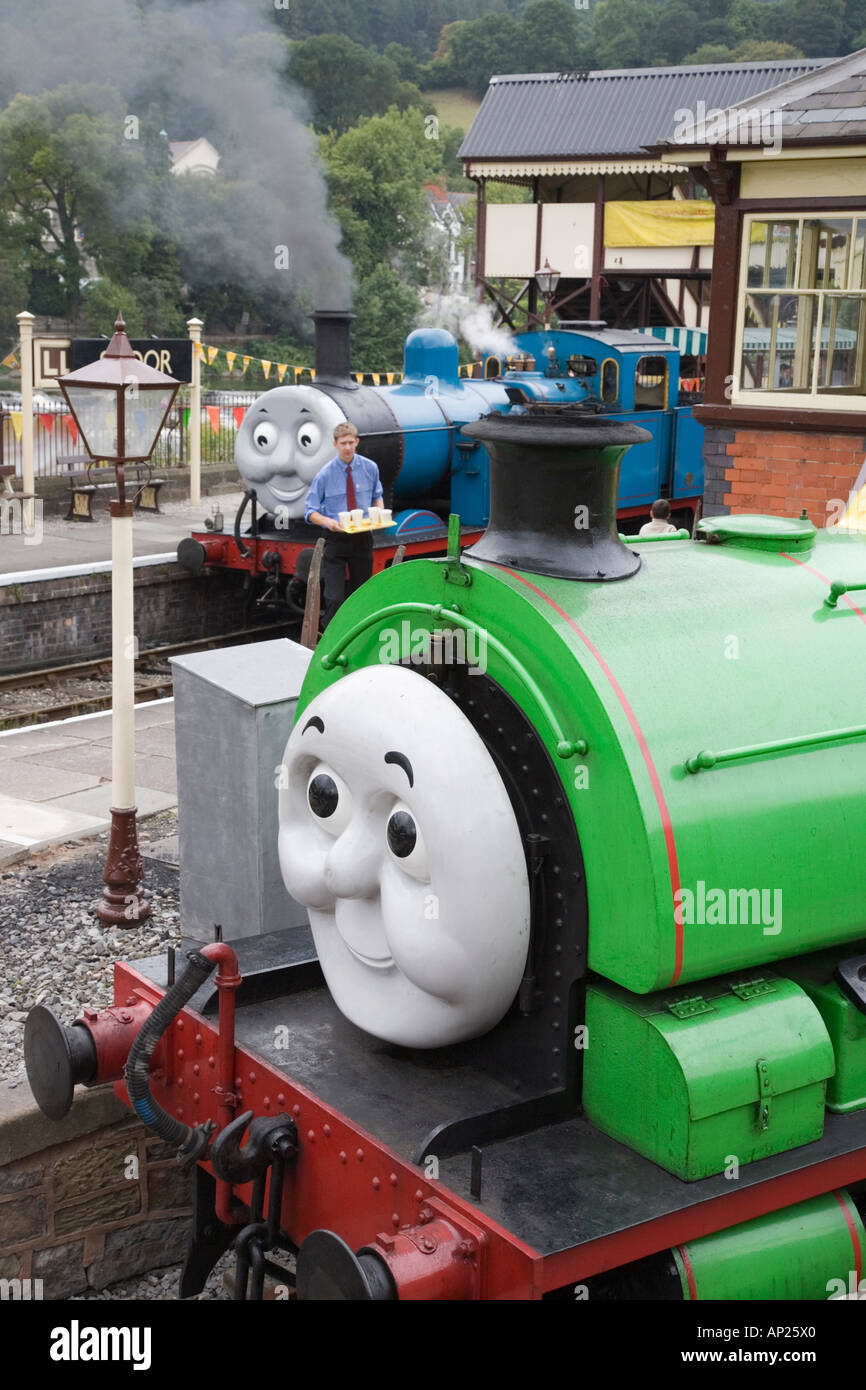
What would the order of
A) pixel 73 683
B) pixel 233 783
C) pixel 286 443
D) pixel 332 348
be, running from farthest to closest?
pixel 332 348
pixel 286 443
pixel 73 683
pixel 233 783

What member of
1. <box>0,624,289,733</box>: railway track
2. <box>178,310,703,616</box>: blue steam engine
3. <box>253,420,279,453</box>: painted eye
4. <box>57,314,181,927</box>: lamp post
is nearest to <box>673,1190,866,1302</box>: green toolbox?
<box>57,314,181,927</box>: lamp post

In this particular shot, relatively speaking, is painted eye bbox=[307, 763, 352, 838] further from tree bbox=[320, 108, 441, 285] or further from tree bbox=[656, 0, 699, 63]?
tree bbox=[656, 0, 699, 63]

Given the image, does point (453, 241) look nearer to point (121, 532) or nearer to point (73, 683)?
point (73, 683)

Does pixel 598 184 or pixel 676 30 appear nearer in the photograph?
pixel 598 184

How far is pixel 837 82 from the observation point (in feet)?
30.1

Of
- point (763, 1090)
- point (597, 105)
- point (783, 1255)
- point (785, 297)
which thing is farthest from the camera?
point (597, 105)

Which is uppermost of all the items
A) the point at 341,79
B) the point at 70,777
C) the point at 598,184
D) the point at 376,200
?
the point at 341,79

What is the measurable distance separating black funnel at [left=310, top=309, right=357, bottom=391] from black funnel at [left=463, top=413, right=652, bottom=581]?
9.17 m

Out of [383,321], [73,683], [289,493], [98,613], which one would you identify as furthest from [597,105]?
[73,683]

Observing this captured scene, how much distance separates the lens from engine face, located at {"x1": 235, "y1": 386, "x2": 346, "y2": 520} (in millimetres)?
Result: 12070

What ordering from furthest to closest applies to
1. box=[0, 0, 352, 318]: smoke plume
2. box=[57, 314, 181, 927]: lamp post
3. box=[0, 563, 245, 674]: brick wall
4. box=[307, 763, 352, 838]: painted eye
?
box=[0, 0, 352, 318]: smoke plume < box=[0, 563, 245, 674]: brick wall < box=[57, 314, 181, 927]: lamp post < box=[307, 763, 352, 838]: painted eye

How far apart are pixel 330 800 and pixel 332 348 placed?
31.9ft

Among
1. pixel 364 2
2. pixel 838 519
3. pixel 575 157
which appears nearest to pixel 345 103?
pixel 364 2

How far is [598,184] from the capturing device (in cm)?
2777
